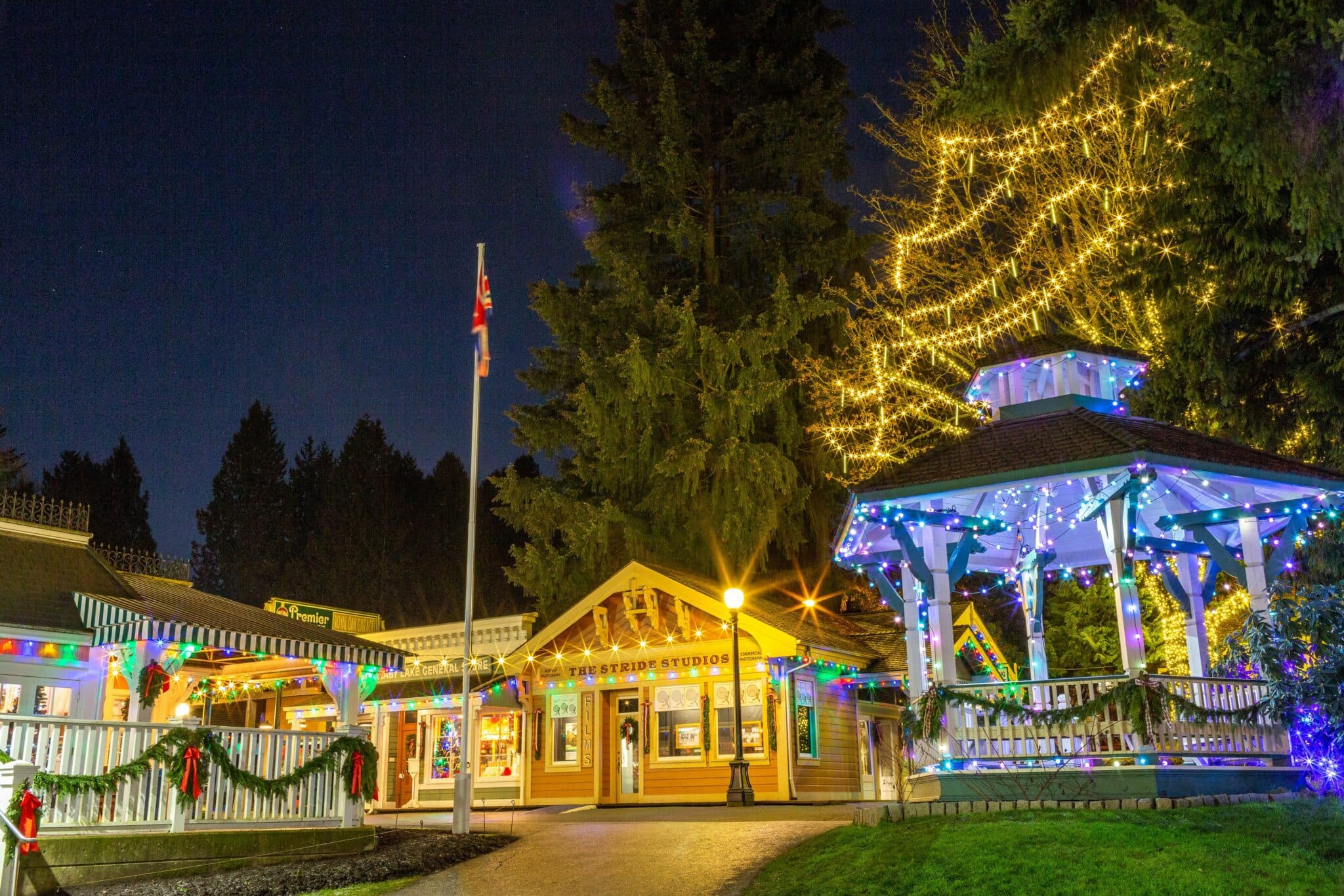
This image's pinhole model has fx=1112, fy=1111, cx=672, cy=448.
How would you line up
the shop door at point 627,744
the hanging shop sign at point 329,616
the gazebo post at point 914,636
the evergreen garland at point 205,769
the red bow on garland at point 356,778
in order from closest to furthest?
the evergreen garland at point 205,769 < the red bow on garland at point 356,778 < the gazebo post at point 914,636 < the shop door at point 627,744 < the hanging shop sign at point 329,616

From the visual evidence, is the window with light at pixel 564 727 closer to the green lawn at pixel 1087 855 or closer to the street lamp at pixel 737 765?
the street lamp at pixel 737 765

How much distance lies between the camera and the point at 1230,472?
44.5ft

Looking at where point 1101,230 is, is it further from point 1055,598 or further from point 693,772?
point 693,772

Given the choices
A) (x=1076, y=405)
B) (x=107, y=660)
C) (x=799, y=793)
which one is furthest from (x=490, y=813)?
(x=1076, y=405)

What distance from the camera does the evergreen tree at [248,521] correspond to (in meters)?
59.6

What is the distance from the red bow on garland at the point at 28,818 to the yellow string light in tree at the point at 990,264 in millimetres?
20180

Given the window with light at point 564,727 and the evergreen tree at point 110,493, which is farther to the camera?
the evergreen tree at point 110,493

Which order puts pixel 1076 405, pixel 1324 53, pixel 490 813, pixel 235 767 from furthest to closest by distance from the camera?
1. pixel 490 813
2. pixel 1076 405
3. pixel 235 767
4. pixel 1324 53

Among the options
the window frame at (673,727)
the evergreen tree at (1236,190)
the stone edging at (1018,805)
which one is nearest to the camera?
the evergreen tree at (1236,190)

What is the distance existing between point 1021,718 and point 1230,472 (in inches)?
157

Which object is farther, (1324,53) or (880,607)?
(880,607)

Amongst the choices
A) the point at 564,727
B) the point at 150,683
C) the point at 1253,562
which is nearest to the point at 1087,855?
the point at 1253,562

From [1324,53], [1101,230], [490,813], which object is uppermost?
[1101,230]

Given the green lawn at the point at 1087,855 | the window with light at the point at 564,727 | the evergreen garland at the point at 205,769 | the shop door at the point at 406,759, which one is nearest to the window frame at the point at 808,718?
the window with light at the point at 564,727
